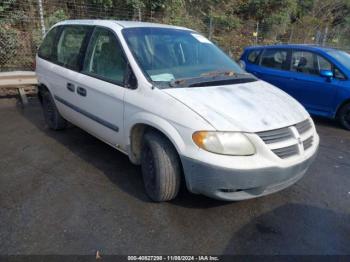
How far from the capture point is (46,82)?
4902mm

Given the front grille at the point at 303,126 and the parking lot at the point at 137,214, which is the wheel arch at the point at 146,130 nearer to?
the parking lot at the point at 137,214

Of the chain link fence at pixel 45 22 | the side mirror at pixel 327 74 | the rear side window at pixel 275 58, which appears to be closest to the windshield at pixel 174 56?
the side mirror at pixel 327 74

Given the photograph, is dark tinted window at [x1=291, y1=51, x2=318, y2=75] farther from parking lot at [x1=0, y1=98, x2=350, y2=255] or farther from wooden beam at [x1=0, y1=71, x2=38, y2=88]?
wooden beam at [x1=0, y1=71, x2=38, y2=88]

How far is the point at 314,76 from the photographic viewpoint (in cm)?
599

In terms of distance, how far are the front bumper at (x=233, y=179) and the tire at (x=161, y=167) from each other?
173 millimetres

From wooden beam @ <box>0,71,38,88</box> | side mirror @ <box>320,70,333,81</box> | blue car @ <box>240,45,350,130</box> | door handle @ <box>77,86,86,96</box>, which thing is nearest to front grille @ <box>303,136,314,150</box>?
door handle @ <box>77,86,86,96</box>

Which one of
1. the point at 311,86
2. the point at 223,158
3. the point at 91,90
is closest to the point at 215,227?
the point at 223,158

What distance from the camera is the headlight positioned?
2.56 metres

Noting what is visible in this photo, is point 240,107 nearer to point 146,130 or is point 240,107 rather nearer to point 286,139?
point 286,139

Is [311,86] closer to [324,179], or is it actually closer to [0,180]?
[324,179]

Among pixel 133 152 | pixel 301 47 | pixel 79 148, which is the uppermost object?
pixel 301 47

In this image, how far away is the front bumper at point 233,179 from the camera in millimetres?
2559

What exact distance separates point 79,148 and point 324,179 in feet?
10.7

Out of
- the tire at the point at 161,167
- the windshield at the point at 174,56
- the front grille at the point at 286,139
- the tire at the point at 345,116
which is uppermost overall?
the windshield at the point at 174,56
